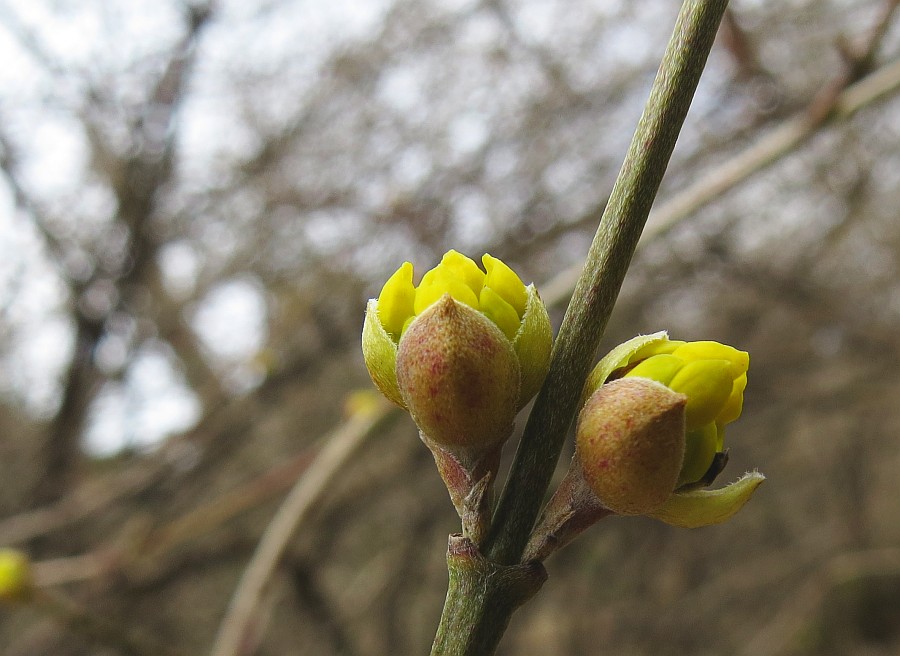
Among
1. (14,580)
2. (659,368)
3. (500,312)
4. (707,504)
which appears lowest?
(707,504)

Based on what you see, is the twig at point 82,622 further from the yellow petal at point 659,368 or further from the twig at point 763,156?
the yellow petal at point 659,368

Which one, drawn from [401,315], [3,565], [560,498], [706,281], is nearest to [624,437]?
[560,498]

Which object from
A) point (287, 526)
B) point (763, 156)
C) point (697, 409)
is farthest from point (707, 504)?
point (287, 526)

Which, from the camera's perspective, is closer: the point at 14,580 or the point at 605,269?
the point at 605,269

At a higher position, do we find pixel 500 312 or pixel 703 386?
pixel 500 312

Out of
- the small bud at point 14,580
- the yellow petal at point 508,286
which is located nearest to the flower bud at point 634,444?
the yellow petal at point 508,286

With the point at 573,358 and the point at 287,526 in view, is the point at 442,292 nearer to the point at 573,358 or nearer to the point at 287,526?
the point at 573,358

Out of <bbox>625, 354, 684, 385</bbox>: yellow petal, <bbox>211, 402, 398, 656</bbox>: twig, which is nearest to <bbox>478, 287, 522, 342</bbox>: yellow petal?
<bbox>625, 354, 684, 385</bbox>: yellow petal

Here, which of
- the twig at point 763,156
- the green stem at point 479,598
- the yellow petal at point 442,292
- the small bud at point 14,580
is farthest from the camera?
the small bud at point 14,580
